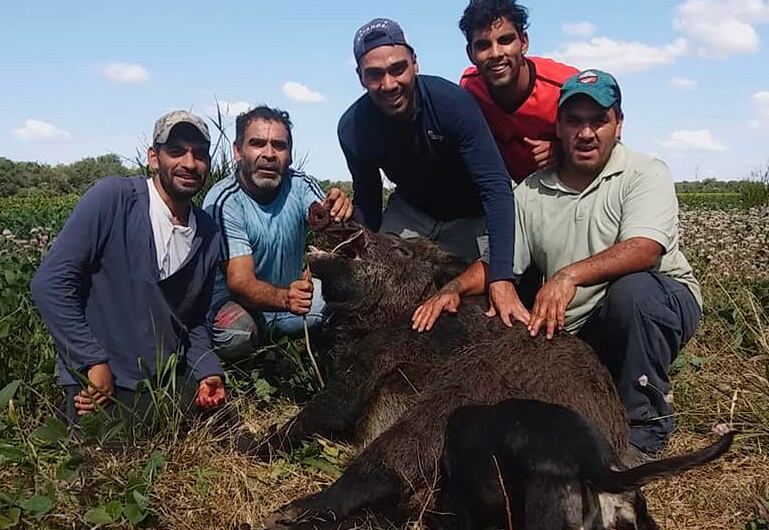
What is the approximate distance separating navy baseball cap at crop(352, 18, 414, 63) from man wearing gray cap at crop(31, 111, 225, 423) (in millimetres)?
987

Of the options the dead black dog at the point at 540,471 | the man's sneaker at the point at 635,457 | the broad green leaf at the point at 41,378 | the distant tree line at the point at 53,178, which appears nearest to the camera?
the dead black dog at the point at 540,471

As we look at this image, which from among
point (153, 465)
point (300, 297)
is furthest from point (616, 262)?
point (153, 465)

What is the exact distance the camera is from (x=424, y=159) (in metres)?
5.02

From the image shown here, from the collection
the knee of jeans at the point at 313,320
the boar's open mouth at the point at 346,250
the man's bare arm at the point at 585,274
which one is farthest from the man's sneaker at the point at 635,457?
the knee of jeans at the point at 313,320

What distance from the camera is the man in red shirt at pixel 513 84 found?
16.3 ft

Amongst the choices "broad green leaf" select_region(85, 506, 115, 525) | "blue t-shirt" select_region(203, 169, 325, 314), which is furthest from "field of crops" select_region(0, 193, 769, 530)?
"blue t-shirt" select_region(203, 169, 325, 314)

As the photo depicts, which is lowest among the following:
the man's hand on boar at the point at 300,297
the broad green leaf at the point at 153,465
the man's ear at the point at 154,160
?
the broad green leaf at the point at 153,465

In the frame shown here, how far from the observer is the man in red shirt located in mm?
4965

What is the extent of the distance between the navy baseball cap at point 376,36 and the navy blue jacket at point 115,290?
1.39 meters

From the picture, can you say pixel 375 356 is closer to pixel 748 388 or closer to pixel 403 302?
pixel 403 302

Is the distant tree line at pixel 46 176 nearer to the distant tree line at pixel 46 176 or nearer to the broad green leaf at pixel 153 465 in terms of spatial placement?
the distant tree line at pixel 46 176

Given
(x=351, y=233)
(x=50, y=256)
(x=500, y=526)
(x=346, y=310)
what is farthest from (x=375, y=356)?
(x=50, y=256)

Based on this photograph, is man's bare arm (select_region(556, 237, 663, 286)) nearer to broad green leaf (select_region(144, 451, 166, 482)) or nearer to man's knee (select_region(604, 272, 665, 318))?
man's knee (select_region(604, 272, 665, 318))

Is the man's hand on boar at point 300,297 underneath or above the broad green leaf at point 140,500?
above
